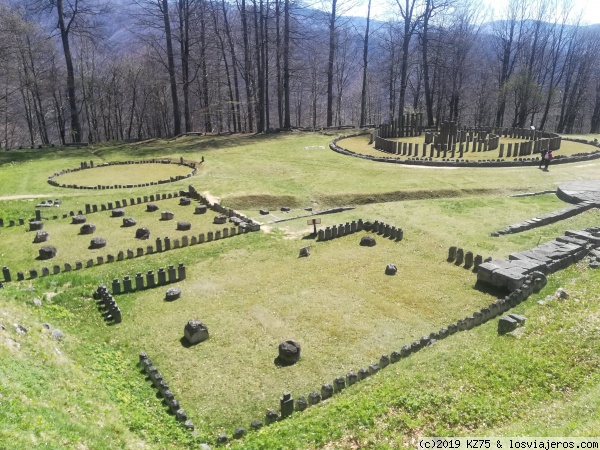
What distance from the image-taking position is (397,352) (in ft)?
32.4

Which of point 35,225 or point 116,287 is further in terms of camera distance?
point 35,225

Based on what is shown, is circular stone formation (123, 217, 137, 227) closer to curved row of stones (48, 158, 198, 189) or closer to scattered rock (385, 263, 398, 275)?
curved row of stones (48, 158, 198, 189)

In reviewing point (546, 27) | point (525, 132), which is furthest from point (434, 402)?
point (546, 27)

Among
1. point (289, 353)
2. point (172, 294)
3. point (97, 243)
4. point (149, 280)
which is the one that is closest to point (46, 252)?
point (97, 243)

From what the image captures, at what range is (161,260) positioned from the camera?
15672mm

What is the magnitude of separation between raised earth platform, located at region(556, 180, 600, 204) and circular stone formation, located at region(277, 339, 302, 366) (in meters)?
17.5

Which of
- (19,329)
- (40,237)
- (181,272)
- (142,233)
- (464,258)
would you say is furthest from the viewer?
(142,233)

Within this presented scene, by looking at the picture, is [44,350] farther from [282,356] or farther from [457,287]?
[457,287]

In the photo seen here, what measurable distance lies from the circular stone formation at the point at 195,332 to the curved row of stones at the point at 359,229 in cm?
749

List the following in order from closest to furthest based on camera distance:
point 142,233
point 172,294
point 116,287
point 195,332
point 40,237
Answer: point 195,332
point 172,294
point 116,287
point 40,237
point 142,233

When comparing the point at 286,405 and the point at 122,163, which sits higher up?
the point at 122,163

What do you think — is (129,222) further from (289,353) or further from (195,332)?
(289,353)

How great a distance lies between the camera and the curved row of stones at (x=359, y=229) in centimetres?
1748

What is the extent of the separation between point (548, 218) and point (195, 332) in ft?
50.1
